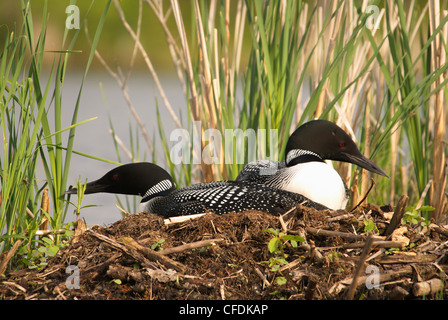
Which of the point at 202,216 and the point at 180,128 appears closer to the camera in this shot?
the point at 202,216

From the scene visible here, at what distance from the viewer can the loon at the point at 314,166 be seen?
2.77 metres

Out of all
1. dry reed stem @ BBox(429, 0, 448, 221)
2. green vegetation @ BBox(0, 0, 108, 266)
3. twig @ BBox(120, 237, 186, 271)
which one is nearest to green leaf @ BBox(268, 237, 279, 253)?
twig @ BBox(120, 237, 186, 271)

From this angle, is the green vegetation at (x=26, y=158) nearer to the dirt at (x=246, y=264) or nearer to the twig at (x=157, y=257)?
the dirt at (x=246, y=264)

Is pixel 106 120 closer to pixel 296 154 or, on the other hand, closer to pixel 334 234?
pixel 296 154

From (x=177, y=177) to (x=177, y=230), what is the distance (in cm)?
174

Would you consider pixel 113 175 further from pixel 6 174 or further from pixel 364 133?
pixel 364 133

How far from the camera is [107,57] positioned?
899 cm

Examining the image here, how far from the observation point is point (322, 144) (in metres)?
2.92

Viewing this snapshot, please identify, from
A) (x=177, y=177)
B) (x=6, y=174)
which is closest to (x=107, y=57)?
(x=177, y=177)

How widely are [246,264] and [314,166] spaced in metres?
0.84

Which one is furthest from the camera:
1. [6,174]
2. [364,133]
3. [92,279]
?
[364,133]

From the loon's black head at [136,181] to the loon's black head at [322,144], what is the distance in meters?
0.66

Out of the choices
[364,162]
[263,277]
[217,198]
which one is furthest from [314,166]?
[263,277]

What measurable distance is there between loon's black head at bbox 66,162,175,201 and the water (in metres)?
0.48
